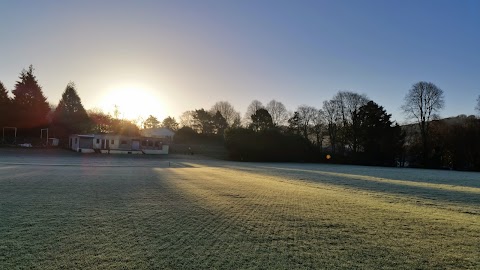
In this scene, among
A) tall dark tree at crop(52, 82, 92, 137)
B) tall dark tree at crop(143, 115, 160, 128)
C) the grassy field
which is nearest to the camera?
the grassy field

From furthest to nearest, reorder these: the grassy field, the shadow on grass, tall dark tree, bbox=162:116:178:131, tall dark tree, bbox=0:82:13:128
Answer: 1. tall dark tree, bbox=162:116:178:131
2. tall dark tree, bbox=0:82:13:128
3. the shadow on grass
4. the grassy field

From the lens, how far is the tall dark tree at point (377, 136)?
77.6m

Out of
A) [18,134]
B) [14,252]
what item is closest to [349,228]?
[14,252]

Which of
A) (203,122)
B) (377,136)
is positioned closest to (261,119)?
(203,122)

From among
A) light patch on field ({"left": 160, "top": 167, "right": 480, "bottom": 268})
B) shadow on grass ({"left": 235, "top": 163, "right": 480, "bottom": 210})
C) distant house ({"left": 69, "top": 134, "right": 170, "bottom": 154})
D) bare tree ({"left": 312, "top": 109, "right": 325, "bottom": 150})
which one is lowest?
shadow on grass ({"left": 235, "top": 163, "right": 480, "bottom": 210})

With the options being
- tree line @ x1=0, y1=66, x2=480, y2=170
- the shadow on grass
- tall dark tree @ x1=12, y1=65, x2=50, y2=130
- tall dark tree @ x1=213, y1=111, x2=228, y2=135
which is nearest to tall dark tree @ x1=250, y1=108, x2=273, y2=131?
tree line @ x1=0, y1=66, x2=480, y2=170

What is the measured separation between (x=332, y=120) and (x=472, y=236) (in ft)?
256

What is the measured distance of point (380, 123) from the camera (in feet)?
259

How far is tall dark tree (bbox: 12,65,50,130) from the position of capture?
6588 cm

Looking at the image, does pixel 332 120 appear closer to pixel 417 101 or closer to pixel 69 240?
pixel 417 101

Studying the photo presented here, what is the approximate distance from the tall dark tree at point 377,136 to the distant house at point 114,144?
139 feet

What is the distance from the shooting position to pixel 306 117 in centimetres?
9150

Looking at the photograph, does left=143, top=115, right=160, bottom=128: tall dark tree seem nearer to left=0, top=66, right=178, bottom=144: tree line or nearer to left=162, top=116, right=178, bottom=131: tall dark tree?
left=162, top=116, right=178, bottom=131: tall dark tree

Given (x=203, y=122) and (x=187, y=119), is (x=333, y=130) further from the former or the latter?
(x=187, y=119)
